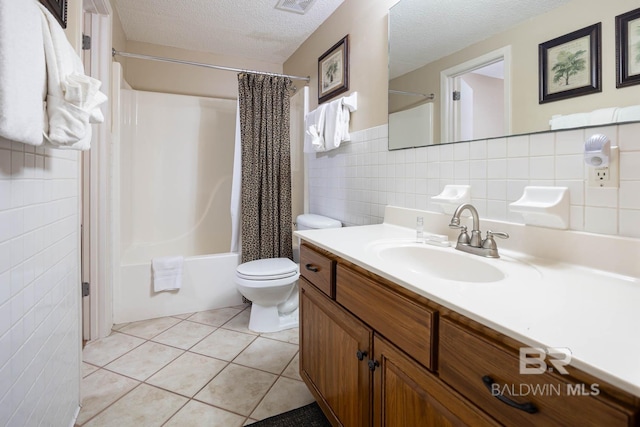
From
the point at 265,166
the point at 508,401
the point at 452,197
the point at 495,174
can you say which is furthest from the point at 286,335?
the point at 508,401

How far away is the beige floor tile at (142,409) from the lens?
128 cm

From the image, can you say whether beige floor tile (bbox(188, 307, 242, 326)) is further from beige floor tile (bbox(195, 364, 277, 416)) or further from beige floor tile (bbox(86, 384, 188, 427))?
beige floor tile (bbox(86, 384, 188, 427))

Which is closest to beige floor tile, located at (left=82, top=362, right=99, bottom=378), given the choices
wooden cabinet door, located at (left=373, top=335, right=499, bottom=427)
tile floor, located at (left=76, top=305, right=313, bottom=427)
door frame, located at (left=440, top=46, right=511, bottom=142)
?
tile floor, located at (left=76, top=305, right=313, bottom=427)

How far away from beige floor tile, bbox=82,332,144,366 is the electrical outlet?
90.1 inches

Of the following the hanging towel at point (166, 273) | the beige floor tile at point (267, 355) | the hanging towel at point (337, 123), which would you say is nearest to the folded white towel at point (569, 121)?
the hanging towel at point (337, 123)

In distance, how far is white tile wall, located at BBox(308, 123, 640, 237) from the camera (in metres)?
0.81

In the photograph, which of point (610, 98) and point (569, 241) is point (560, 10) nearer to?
point (610, 98)

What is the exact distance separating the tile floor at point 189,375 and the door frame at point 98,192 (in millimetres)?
205

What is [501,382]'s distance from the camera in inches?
20.9

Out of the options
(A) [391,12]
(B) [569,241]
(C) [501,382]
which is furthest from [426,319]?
(A) [391,12]

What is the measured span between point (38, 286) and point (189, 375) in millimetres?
931

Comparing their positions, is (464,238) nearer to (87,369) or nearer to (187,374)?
(187,374)

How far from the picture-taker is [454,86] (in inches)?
51.1

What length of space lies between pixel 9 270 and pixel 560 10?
5.46 ft
